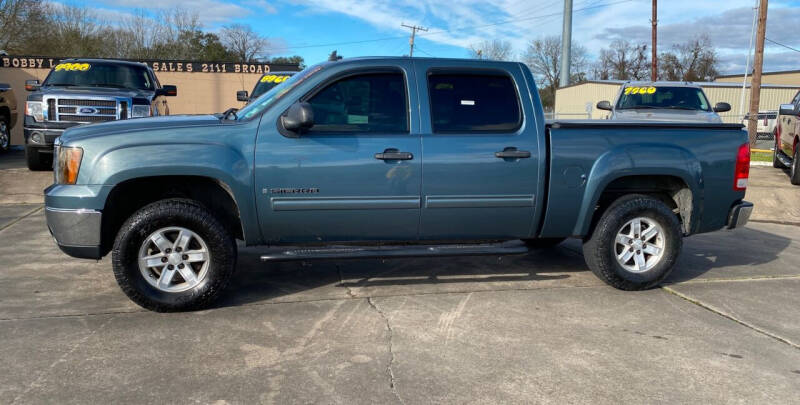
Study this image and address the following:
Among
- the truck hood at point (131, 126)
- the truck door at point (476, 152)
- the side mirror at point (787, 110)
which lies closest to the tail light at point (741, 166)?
the truck door at point (476, 152)

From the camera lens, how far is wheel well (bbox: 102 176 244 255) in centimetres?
425

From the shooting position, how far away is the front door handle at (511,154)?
450 centimetres

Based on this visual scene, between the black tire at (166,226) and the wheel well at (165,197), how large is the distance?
0.57 feet

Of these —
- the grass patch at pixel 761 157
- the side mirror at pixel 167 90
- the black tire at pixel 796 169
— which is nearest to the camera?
the black tire at pixel 796 169

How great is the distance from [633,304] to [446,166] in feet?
6.07

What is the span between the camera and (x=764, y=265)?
596 cm

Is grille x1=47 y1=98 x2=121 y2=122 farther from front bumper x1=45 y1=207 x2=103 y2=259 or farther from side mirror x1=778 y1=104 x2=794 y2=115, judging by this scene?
side mirror x1=778 y1=104 x2=794 y2=115

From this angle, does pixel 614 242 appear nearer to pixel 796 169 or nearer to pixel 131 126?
pixel 131 126

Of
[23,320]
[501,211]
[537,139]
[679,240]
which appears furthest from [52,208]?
[679,240]

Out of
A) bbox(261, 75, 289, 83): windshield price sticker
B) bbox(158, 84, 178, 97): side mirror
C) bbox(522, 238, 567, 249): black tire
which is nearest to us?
bbox(522, 238, 567, 249): black tire

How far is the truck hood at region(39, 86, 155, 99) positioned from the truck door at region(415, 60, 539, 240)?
6.63 m

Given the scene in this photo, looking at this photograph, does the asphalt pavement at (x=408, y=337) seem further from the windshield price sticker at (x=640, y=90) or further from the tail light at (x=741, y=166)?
the windshield price sticker at (x=640, y=90)

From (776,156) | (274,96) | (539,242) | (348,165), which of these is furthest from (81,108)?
(776,156)

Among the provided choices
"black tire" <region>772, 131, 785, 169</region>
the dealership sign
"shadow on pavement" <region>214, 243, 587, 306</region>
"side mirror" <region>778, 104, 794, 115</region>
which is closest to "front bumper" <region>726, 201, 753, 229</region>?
"shadow on pavement" <region>214, 243, 587, 306</region>
